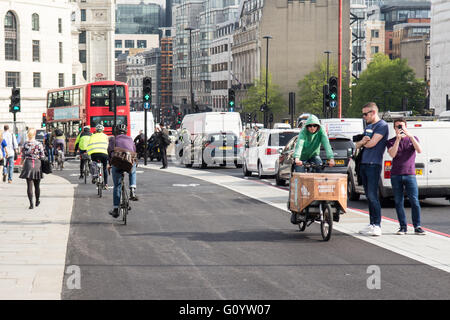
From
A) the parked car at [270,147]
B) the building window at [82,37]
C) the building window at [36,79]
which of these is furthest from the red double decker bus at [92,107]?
the building window at [82,37]

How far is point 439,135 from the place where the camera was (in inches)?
672

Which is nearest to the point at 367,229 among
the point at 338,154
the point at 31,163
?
the point at 31,163

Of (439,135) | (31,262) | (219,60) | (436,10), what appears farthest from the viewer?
(219,60)

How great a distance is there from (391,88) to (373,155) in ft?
263

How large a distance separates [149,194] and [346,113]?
75901 mm

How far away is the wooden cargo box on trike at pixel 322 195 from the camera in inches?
467

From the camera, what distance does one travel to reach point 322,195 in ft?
39.1

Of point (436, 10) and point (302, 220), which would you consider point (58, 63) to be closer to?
point (436, 10)

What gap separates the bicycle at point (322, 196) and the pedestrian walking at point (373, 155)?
0.56 meters

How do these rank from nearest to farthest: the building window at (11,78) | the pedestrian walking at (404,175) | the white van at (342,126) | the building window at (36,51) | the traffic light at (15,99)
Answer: the pedestrian walking at (404,175), the white van at (342,126), the traffic light at (15,99), the building window at (11,78), the building window at (36,51)

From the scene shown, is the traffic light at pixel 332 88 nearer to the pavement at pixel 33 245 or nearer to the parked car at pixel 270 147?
the parked car at pixel 270 147

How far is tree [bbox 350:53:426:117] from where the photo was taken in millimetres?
90312

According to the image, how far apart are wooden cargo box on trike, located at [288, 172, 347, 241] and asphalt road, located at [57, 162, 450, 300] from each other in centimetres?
34
